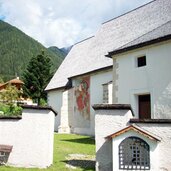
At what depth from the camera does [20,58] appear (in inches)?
5482

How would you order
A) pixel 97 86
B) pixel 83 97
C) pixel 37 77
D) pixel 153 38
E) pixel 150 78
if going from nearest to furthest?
pixel 153 38 < pixel 150 78 < pixel 97 86 < pixel 83 97 < pixel 37 77

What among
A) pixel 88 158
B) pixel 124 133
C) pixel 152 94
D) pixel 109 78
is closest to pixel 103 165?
pixel 124 133

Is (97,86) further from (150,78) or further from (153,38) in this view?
(153,38)

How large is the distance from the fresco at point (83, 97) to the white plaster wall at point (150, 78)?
8273mm

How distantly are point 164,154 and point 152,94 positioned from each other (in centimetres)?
552

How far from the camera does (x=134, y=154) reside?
31.5 ft

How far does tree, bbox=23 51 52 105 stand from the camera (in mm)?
43594

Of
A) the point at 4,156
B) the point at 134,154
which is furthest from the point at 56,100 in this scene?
the point at 134,154

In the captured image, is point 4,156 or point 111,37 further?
point 111,37

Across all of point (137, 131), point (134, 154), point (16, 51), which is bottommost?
point (134, 154)

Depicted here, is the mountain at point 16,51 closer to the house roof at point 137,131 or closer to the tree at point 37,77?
the tree at point 37,77

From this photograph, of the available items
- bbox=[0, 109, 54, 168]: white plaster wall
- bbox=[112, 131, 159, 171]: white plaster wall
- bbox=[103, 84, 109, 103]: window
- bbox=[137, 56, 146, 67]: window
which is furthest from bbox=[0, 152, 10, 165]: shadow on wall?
bbox=[103, 84, 109, 103]: window

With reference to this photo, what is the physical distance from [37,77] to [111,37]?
21.7 meters

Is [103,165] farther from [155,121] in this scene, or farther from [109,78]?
[109,78]
